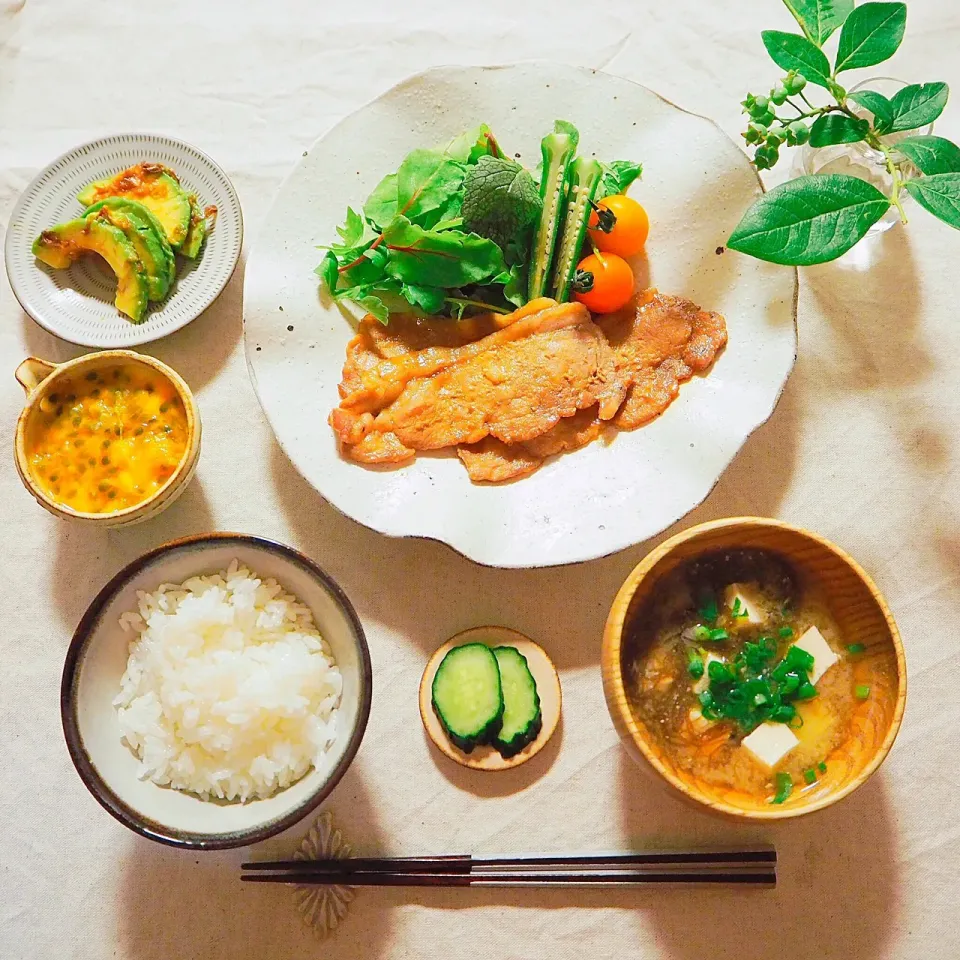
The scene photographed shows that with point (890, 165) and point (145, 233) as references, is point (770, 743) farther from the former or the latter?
point (145, 233)

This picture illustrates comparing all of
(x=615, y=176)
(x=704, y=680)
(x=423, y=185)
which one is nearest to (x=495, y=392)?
(x=423, y=185)

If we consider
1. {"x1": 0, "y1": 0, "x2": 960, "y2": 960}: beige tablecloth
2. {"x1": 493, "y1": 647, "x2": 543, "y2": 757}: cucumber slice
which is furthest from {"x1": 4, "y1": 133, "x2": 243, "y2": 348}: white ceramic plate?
{"x1": 493, "y1": 647, "x2": 543, "y2": 757}: cucumber slice

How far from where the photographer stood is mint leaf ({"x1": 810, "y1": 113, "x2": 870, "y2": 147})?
2.39m

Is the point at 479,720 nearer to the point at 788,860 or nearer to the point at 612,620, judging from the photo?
the point at 612,620

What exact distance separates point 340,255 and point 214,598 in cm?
108

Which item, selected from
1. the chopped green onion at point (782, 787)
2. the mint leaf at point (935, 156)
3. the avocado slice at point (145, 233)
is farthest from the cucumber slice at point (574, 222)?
the chopped green onion at point (782, 787)

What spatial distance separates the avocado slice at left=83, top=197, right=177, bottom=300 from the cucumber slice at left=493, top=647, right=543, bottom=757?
1571 mm

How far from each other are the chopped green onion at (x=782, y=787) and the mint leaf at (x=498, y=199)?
172 centimetres

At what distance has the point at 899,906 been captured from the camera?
259 centimetres

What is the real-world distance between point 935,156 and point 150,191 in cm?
234

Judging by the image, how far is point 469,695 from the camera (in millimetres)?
2479

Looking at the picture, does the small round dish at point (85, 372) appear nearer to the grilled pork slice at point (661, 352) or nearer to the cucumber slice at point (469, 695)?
the cucumber slice at point (469, 695)

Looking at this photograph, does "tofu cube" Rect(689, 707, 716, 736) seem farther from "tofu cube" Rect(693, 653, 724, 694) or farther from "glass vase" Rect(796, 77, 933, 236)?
"glass vase" Rect(796, 77, 933, 236)

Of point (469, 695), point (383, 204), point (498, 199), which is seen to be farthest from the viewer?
point (383, 204)
